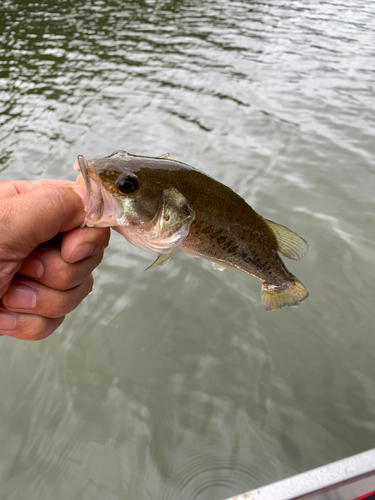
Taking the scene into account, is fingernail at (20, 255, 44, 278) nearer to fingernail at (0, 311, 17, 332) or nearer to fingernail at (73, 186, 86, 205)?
fingernail at (0, 311, 17, 332)

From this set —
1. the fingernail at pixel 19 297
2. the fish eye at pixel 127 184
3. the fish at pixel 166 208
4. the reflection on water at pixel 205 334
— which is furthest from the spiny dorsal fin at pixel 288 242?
the reflection on water at pixel 205 334

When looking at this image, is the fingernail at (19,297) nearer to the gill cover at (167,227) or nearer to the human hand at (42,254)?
the human hand at (42,254)

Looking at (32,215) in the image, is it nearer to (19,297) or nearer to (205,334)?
(19,297)

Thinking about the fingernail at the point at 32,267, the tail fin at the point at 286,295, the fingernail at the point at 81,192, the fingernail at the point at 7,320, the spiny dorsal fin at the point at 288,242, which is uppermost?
the fingernail at the point at 81,192

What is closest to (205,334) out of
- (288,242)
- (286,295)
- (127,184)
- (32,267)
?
(286,295)

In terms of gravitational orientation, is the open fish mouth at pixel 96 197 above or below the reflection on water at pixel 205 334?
above

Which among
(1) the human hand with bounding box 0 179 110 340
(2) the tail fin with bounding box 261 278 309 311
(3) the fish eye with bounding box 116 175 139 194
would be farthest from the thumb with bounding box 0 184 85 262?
(2) the tail fin with bounding box 261 278 309 311
